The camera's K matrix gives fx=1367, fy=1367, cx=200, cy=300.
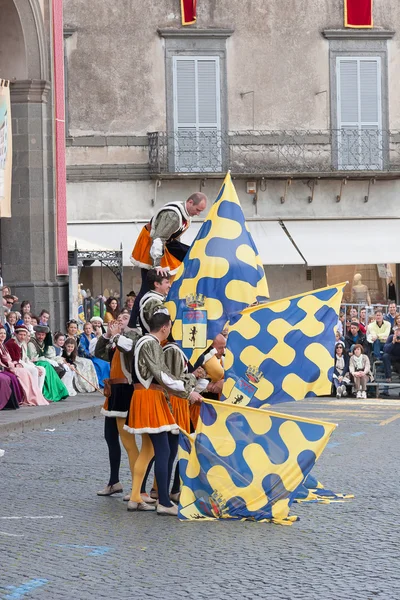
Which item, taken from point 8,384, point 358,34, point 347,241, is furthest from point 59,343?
point 358,34

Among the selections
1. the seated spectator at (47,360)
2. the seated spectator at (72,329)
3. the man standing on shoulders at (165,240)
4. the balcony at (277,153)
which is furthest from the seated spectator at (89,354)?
the man standing on shoulders at (165,240)

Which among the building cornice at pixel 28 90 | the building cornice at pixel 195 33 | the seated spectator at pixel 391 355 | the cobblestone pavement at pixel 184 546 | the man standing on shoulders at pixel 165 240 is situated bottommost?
the cobblestone pavement at pixel 184 546

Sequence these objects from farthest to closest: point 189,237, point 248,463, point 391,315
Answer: point 189,237 < point 391,315 < point 248,463

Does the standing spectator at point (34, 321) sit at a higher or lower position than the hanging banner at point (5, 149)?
lower

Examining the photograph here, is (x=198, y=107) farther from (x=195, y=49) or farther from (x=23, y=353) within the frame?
(x=23, y=353)

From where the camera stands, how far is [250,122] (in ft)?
112

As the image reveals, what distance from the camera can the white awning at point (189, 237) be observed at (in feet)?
105

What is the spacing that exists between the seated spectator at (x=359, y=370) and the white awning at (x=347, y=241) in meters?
8.97

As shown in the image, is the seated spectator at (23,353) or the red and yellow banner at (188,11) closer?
the seated spectator at (23,353)

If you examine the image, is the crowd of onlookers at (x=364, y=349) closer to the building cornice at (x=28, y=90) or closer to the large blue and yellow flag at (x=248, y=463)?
the building cornice at (x=28, y=90)

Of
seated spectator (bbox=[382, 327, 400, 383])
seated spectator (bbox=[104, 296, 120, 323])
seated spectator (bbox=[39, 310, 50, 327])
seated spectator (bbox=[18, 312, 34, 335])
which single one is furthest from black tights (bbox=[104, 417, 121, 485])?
seated spectator (bbox=[104, 296, 120, 323])

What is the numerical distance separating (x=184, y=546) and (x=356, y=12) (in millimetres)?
27619

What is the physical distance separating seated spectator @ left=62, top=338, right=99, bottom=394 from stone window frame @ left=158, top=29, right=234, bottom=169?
12946 millimetres

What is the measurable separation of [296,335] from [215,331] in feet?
2.02
